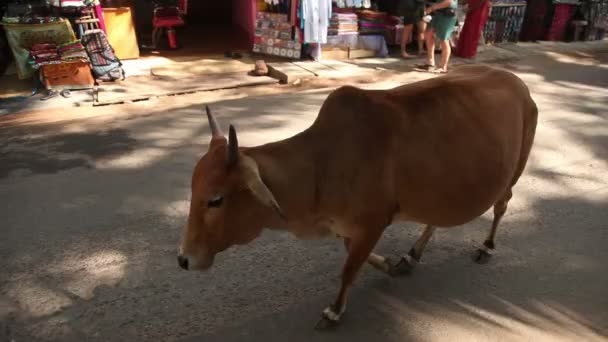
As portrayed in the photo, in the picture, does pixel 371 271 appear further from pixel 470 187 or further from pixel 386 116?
pixel 386 116

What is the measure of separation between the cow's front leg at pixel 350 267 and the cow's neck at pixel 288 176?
347 mm

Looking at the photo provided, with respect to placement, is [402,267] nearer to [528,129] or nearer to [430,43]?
[528,129]

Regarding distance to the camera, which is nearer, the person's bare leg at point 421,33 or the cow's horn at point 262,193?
the cow's horn at point 262,193

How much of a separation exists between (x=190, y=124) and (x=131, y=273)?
10.1 ft

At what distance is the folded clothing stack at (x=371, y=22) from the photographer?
32.2ft

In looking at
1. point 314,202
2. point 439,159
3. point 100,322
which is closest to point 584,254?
point 439,159

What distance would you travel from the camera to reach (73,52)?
7.75 meters

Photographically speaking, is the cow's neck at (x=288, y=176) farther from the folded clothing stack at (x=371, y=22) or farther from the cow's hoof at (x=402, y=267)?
the folded clothing stack at (x=371, y=22)

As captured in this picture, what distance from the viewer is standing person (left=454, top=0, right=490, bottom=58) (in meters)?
9.70

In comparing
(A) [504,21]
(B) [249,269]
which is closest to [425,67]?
(A) [504,21]

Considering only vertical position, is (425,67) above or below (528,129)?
below

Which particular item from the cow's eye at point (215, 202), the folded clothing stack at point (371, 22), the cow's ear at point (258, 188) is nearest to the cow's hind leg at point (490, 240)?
the cow's ear at point (258, 188)

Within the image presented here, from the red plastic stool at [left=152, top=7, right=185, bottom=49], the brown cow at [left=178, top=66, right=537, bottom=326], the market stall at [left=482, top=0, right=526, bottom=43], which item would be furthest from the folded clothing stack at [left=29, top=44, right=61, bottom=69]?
the market stall at [left=482, top=0, right=526, bottom=43]

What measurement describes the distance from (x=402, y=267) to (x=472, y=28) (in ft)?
26.6
